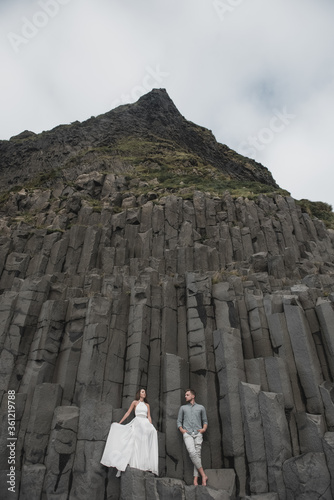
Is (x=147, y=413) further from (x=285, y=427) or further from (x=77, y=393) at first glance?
(x=285, y=427)

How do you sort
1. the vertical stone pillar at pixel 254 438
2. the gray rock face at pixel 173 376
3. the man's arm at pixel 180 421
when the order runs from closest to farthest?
the vertical stone pillar at pixel 254 438
the gray rock face at pixel 173 376
the man's arm at pixel 180 421

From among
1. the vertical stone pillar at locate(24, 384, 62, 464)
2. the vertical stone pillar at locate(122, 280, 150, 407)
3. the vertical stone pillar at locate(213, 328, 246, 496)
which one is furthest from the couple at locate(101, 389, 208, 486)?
the vertical stone pillar at locate(24, 384, 62, 464)

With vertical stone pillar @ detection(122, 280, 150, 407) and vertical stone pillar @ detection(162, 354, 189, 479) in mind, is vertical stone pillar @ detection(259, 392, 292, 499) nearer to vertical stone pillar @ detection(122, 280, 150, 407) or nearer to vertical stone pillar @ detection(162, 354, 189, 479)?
vertical stone pillar @ detection(162, 354, 189, 479)

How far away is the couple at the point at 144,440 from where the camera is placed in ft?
26.3

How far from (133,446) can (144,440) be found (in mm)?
293

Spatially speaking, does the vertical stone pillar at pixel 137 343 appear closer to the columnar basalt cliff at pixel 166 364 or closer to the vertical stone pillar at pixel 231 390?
the columnar basalt cliff at pixel 166 364

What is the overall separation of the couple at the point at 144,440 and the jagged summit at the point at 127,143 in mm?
44404

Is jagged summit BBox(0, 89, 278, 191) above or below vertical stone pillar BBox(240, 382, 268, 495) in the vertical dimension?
above

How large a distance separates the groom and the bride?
811mm

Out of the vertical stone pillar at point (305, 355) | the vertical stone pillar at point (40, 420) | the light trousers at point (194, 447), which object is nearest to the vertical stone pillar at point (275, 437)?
the vertical stone pillar at point (305, 355)

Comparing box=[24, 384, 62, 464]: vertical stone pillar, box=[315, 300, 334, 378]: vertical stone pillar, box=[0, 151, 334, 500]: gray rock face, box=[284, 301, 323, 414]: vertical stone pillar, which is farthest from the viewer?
box=[315, 300, 334, 378]: vertical stone pillar

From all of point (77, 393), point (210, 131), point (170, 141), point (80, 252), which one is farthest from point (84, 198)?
point (210, 131)

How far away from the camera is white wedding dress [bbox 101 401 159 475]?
315 inches

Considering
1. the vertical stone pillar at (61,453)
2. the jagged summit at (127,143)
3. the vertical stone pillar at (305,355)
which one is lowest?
the vertical stone pillar at (61,453)
